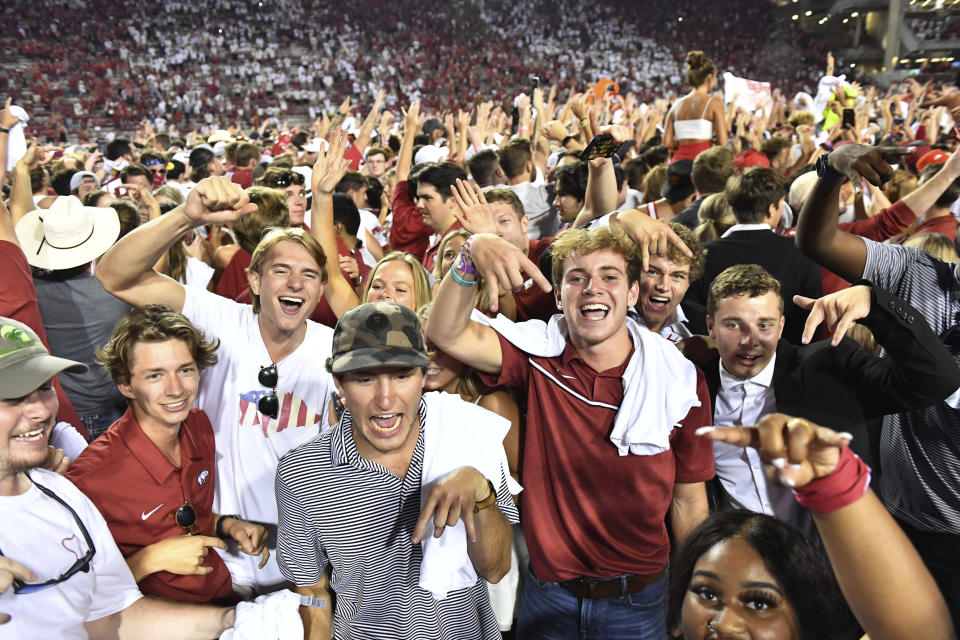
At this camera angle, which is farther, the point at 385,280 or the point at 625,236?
the point at 385,280

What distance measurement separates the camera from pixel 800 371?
266 centimetres

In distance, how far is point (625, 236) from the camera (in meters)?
2.52

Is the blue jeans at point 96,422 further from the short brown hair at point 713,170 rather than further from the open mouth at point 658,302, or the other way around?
the short brown hair at point 713,170

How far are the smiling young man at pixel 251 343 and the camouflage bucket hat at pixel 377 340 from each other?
75 centimetres

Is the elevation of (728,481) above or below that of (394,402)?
below

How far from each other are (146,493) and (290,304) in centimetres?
89

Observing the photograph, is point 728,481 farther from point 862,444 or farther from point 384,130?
point 384,130

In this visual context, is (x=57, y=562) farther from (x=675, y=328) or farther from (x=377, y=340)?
(x=675, y=328)

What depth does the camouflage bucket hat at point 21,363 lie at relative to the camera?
201cm

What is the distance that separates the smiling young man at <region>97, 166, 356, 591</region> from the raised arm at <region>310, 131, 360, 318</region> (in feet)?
1.31

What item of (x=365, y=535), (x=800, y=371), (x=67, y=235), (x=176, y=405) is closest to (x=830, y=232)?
(x=800, y=371)

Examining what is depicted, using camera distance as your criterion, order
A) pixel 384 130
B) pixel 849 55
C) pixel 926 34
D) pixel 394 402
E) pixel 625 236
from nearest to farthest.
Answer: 1. pixel 394 402
2. pixel 625 236
3. pixel 384 130
4. pixel 926 34
5. pixel 849 55

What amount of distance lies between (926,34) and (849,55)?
12.1 feet

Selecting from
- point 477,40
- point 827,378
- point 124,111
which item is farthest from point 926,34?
point 827,378
